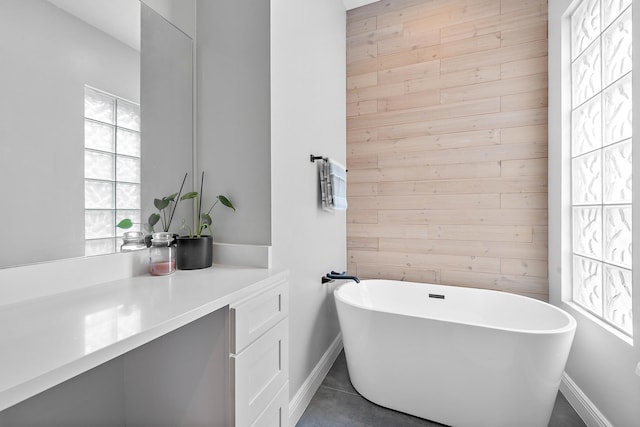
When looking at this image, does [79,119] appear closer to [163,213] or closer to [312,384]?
[163,213]

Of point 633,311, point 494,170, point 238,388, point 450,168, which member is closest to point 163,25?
point 238,388

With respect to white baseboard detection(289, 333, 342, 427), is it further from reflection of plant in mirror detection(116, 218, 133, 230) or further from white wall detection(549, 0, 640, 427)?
white wall detection(549, 0, 640, 427)

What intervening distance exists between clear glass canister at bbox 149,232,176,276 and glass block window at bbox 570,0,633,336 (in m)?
2.10

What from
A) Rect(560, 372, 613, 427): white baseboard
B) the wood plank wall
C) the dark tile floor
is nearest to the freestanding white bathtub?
the dark tile floor

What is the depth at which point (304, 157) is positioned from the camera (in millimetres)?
1754

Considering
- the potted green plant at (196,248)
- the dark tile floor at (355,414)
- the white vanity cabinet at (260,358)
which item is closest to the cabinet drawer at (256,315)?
the white vanity cabinet at (260,358)

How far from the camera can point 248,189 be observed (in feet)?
4.63

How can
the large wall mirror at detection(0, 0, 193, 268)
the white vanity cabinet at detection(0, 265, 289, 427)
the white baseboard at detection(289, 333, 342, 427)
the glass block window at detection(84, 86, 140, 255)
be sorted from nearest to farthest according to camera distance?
the white vanity cabinet at detection(0, 265, 289, 427) → the large wall mirror at detection(0, 0, 193, 268) → the glass block window at detection(84, 86, 140, 255) → the white baseboard at detection(289, 333, 342, 427)

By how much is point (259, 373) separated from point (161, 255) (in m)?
0.63

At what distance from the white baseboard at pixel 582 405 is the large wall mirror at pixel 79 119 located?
2.38 metres

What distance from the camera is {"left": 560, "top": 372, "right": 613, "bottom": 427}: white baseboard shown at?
56.1 inches

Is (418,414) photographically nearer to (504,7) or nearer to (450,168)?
(450,168)

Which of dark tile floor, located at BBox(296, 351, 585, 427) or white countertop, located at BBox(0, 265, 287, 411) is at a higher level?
white countertop, located at BBox(0, 265, 287, 411)

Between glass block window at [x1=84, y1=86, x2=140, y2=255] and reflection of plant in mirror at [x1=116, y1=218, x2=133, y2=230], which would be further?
reflection of plant in mirror at [x1=116, y1=218, x2=133, y2=230]
